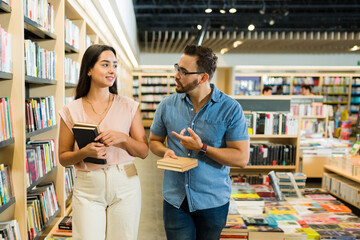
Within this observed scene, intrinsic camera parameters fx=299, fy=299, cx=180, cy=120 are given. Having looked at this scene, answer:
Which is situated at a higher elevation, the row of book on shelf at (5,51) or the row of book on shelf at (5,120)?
the row of book on shelf at (5,51)

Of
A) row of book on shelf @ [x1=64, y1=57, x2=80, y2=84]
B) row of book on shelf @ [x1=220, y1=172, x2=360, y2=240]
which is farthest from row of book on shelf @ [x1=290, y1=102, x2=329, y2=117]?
row of book on shelf @ [x1=64, y1=57, x2=80, y2=84]

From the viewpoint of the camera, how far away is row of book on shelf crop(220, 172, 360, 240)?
2.39 m

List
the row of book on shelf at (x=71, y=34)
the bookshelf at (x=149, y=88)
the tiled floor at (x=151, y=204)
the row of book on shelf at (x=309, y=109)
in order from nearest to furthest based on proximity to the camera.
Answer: the row of book on shelf at (x=71, y=34) → the tiled floor at (x=151, y=204) → the row of book on shelf at (x=309, y=109) → the bookshelf at (x=149, y=88)

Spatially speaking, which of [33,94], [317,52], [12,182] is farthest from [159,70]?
[12,182]

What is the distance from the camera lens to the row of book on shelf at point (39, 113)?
223 cm

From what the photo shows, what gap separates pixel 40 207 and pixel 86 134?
50.7 inches

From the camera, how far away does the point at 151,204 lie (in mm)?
4176

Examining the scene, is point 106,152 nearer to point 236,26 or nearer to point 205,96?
point 205,96

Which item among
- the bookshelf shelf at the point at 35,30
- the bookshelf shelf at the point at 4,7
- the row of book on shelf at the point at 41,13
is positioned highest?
the row of book on shelf at the point at 41,13

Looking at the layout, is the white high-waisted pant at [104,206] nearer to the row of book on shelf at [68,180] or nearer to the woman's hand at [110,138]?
the woman's hand at [110,138]

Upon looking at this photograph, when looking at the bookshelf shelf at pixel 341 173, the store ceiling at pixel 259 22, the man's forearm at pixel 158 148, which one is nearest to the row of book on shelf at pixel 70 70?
the man's forearm at pixel 158 148

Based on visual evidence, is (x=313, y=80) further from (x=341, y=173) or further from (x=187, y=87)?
(x=187, y=87)

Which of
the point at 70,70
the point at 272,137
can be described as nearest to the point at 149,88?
the point at 272,137

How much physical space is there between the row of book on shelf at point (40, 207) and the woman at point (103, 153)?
0.86 m
